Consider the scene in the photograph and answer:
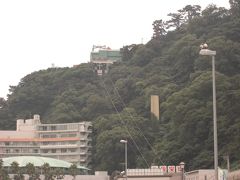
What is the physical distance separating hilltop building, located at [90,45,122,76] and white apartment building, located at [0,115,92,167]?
23.3m

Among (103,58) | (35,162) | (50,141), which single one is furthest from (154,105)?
(103,58)

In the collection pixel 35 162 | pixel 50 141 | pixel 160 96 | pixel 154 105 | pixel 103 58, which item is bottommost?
pixel 35 162

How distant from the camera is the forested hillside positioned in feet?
319

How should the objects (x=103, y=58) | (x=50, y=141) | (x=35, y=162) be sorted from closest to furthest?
(x=35, y=162) → (x=50, y=141) → (x=103, y=58)

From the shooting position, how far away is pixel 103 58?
166250mm

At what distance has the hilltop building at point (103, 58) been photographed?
159125 mm

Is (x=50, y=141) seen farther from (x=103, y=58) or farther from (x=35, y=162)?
(x=103, y=58)

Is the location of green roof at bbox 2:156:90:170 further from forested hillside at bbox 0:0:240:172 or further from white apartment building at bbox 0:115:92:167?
white apartment building at bbox 0:115:92:167

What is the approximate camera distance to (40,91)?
489 ft

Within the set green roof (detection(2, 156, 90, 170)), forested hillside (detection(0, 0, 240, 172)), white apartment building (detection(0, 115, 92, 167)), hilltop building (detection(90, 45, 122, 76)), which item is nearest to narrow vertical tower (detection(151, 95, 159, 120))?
forested hillside (detection(0, 0, 240, 172))

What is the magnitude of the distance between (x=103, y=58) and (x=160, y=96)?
147ft

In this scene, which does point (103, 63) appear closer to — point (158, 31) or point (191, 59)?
point (158, 31)

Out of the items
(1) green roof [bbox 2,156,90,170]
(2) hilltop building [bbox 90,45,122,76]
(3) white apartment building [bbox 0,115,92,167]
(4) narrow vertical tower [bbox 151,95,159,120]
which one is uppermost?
(2) hilltop building [bbox 90,45,122,76]

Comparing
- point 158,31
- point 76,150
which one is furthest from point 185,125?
point 158,31
